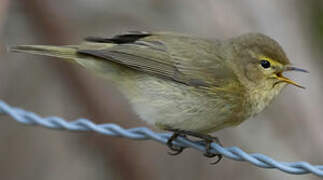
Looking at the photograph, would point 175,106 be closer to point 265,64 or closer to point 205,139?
point 205,139

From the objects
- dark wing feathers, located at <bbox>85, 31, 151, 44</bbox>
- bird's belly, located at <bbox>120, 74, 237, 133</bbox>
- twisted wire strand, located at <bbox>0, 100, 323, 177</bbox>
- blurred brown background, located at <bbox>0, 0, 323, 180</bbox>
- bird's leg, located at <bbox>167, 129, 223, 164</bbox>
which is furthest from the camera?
blurred brown background, located at <bbox>0, 0, 323, 180</bbox>

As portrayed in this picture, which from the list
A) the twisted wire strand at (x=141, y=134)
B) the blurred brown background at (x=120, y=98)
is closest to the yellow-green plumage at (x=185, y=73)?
the twisted wire strand at (x=141, y=134)

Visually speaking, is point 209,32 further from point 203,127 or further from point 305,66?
point 203,127

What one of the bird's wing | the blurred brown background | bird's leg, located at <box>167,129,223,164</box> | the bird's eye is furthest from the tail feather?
the blurred brown background

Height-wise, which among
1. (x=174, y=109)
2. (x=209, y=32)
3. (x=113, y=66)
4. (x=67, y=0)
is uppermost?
(x=67, y=0)

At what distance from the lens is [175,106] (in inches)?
191

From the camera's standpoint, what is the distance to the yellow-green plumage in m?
4.81

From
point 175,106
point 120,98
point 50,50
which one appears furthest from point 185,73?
point 120,98

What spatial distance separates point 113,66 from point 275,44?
4.77 feet

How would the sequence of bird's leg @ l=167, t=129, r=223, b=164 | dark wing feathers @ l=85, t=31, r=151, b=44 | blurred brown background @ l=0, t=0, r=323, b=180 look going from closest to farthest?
bird's leg @ l=167, t=129, r=223, b=164
dark wing feathers @ l=85, t=31, r=151, b=44
blurred brown background @ l=0, t=0, r=323, b=180

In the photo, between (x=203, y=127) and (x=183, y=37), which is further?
(x=183, y=37)

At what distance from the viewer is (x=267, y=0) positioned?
716 cm

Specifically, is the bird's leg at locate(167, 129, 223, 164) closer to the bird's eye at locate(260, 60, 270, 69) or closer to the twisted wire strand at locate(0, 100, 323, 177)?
the twisted wire strand at locate(0, 100, 323, 177)

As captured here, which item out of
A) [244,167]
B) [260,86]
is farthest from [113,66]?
[244,167]
